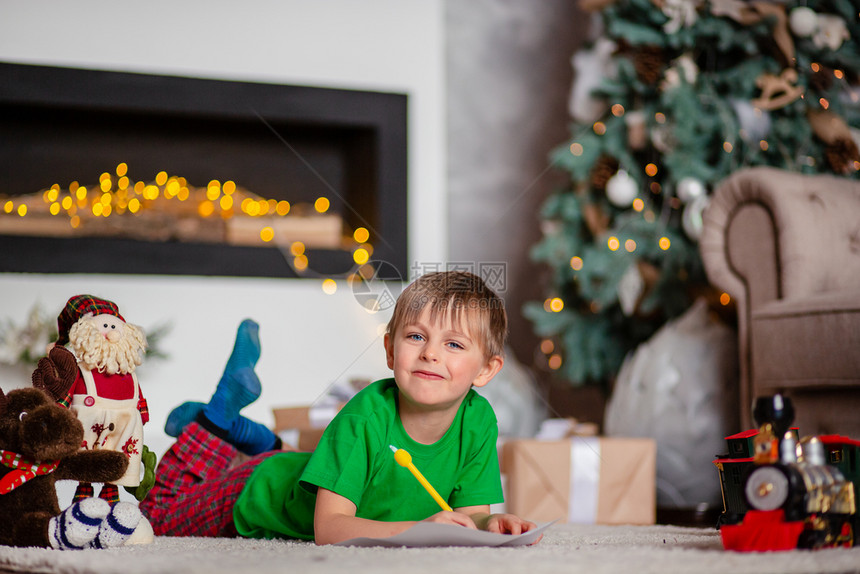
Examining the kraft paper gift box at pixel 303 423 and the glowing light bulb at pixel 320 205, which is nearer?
the kraft paper gift box at pixel 303 423

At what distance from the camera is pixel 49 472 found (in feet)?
3.22

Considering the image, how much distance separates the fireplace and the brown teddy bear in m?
1.34

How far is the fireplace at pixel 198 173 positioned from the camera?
226 cm

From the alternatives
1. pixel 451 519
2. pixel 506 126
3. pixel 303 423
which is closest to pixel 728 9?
pixel 506 126

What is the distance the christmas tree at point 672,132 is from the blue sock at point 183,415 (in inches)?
46.2

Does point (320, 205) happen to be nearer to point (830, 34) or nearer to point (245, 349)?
point (245, 349)

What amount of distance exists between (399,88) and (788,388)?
4.86 feet

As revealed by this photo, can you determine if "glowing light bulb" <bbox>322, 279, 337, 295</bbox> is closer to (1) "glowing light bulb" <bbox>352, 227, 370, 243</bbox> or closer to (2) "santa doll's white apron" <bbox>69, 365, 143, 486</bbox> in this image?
(1) "glowing light bulb" <bbox>352, 227, 370, 243</bbox>

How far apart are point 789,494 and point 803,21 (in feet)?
5.26

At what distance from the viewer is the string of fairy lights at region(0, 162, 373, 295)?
2367mm

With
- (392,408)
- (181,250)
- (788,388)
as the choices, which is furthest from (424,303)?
(181,250)

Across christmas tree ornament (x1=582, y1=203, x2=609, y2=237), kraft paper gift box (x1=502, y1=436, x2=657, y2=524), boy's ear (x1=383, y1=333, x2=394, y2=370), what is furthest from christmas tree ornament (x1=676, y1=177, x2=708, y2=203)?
boy's ear (x1=383, y1=333, x2=394, y2=370)

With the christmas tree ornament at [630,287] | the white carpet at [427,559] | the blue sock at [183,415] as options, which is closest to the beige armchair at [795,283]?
the christmas tree ornament at [630,287]

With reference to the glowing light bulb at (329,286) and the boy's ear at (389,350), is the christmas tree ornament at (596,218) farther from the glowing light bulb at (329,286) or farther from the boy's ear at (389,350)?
the boy's ear at (389,350)
